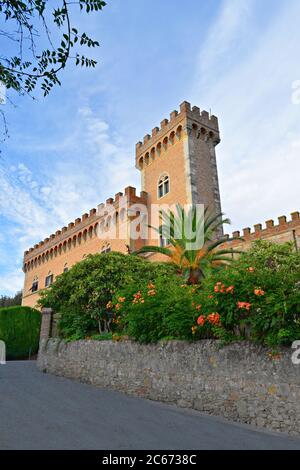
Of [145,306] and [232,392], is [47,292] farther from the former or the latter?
[232,392]

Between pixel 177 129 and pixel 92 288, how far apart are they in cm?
1798

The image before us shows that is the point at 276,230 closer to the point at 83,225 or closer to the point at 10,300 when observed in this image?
the point at 83,225

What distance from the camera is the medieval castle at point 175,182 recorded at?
2452 centimetres

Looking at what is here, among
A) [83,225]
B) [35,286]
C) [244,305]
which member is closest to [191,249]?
[244,305]

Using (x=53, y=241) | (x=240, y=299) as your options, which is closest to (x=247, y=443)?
(x=240, y=299)

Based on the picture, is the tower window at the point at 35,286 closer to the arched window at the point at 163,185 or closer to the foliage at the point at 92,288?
the arched window at the point at 163,185

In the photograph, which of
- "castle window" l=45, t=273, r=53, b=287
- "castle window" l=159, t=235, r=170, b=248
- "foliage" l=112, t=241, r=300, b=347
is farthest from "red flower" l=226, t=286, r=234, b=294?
"castle window" l=45, t=273, r=53, b=287

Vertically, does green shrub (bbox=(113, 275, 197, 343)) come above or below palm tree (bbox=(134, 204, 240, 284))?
below

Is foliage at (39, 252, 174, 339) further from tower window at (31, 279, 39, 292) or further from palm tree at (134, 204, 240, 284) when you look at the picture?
tower window at (31, 279, 39, 292)

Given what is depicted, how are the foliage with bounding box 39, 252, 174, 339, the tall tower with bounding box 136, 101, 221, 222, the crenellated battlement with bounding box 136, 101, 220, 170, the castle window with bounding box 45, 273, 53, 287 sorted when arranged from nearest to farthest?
1. the foliage with bounding box 39, 252, 174, 339
2. the tall tower with bounding box 136, 101, 221, 222
3. the crenellated battlement with bounding box 136, 101, 220, 170
4. the castle window with bounding box 45, 273, 53, 287

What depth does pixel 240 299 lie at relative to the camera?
22.3 feet

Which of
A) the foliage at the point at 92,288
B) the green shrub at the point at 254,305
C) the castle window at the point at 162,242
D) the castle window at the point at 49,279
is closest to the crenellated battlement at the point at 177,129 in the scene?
the castle window at the point at 162,242

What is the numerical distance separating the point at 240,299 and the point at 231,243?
60.1ft

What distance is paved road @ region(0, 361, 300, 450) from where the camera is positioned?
5012 millimetres
